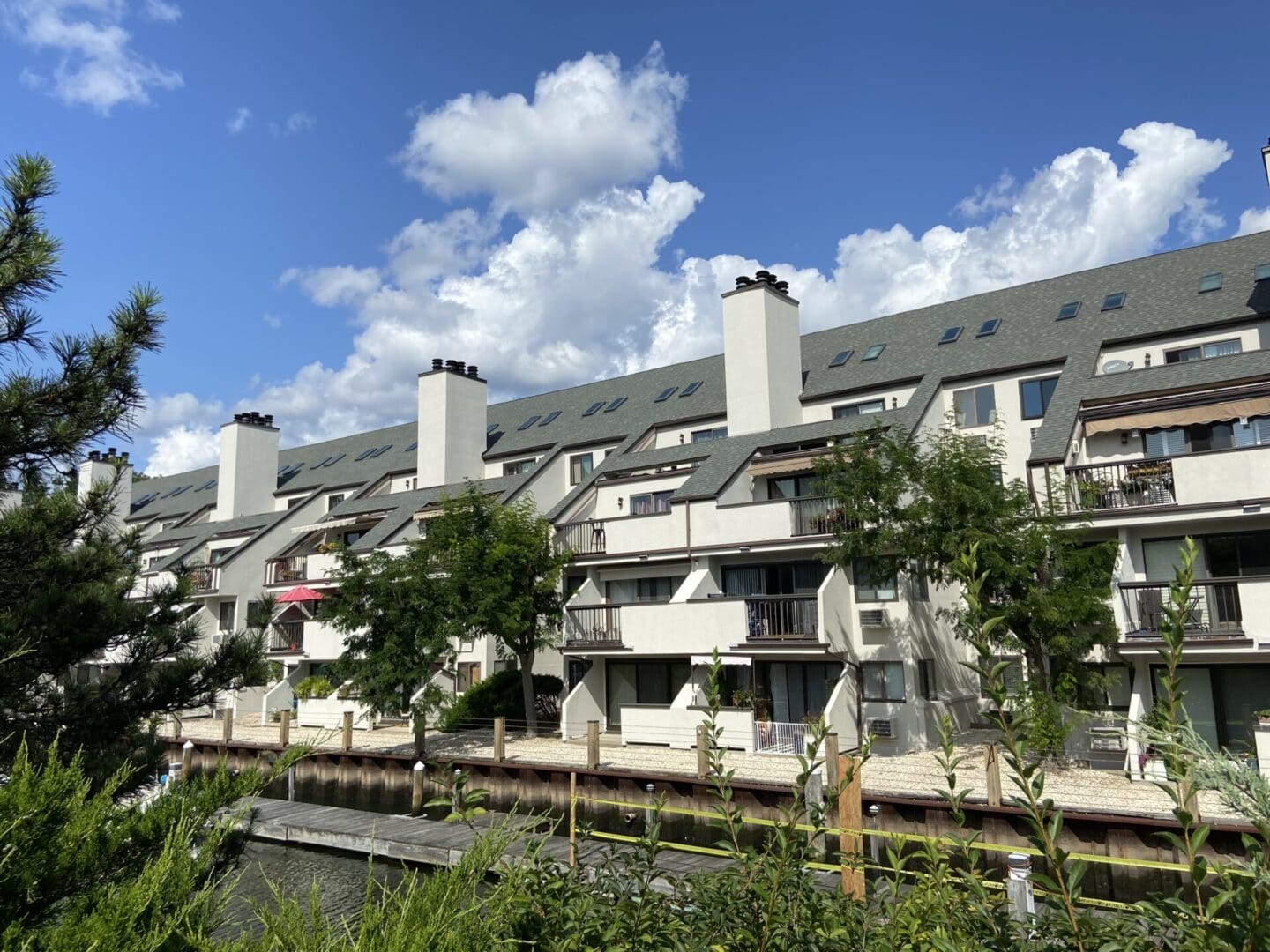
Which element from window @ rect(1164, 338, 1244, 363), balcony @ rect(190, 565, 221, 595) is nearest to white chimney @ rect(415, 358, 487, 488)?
balcony @ rect(190, 565, 221, 595)

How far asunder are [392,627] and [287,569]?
49.4 feet

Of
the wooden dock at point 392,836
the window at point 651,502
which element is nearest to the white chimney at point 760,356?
the window at point 651,502

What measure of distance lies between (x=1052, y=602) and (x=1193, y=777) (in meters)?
18.2

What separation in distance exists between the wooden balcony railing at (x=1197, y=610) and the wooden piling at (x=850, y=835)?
10.2 metres

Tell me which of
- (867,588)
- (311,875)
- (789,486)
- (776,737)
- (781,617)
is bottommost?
(311,875)

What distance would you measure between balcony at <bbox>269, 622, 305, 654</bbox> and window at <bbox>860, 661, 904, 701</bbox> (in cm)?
2377

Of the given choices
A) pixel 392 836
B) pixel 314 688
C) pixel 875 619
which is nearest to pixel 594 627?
pixel 875 619

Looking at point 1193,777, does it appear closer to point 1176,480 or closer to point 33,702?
point 33,702

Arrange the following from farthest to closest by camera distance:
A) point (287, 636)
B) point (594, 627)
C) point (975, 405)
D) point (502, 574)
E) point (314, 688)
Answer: point (287, 636), point (314, 688), point (975, 405), point (594, 627), point (502, 574)

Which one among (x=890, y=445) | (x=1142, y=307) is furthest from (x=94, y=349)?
(x=1142, y=307)

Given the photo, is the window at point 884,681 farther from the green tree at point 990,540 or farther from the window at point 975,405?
the window at point 975,405

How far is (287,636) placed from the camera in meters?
38.4

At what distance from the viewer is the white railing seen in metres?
23.8

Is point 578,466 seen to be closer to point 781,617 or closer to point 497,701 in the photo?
point 497,701
